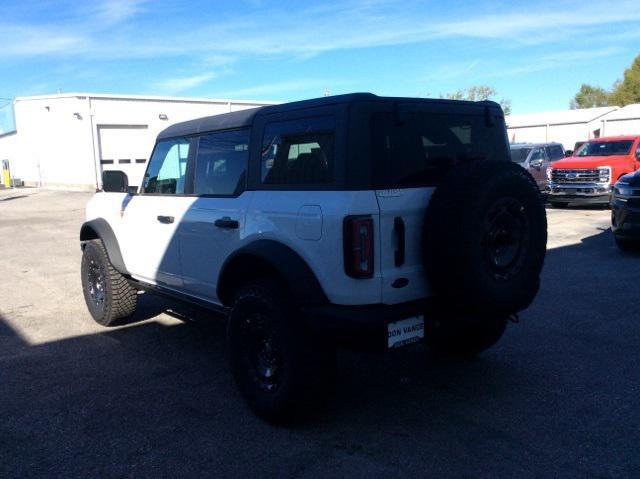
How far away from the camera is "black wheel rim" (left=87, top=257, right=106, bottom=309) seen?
606 cm

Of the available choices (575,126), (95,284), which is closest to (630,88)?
(575,126)

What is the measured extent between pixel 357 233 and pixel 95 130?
2949cm

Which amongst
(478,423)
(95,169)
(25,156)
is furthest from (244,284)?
(25,156)

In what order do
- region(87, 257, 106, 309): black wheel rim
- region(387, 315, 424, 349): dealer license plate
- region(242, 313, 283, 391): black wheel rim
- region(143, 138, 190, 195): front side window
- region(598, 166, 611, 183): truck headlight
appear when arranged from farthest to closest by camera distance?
region(598, 166, 611, 183): truck headlight → region(87, 257, 106, 309): black wheel rim → region(143, 138, 190, 195): front side window → region(242, 313, 283, 391): black wheel rim → region(387, 315, 424, 349): dealer license plate

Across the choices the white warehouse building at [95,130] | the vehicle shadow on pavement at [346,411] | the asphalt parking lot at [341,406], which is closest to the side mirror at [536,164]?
the asphalt parking lot at [341,406]

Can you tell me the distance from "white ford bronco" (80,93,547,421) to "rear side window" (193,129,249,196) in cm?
2

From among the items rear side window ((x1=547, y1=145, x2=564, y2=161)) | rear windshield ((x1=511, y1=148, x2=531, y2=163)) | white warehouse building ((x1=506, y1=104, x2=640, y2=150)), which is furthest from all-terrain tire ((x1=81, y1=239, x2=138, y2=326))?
white warehouse building ((x1=506, y1=104, x2=640, y2=150))

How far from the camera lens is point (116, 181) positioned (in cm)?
559

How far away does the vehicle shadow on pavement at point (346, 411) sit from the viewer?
327 cm

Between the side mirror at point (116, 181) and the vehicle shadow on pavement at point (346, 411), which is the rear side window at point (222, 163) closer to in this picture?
the side mirror at point (116, 181)

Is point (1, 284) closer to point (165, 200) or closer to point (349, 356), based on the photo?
point (165, 200)

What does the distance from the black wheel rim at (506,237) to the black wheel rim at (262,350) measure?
4.62ft

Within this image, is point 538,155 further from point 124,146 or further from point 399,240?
point 124,146

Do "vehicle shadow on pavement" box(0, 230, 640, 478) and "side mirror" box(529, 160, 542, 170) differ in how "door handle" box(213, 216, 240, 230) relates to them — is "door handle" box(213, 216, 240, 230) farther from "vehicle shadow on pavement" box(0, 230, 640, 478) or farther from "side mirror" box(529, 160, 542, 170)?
"side mirror" box(529, 160, 542, 170)
